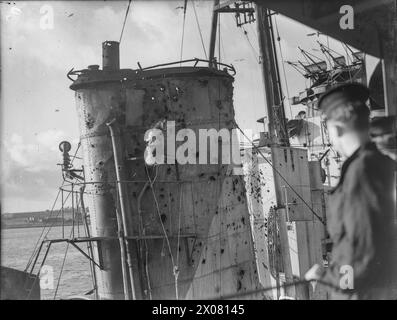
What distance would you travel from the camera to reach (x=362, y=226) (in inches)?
148

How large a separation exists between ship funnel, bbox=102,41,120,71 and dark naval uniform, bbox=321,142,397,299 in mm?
5162

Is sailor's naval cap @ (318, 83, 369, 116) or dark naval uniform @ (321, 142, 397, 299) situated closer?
dark naval uniform @ (321, 142, 397, 299)

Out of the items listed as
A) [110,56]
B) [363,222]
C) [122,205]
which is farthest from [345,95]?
[110,56]

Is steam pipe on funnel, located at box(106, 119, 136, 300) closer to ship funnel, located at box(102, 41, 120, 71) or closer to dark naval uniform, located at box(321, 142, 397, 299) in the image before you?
ship funnel, located at box(102, 41, 120, 71)

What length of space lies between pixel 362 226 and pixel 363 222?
4 cm

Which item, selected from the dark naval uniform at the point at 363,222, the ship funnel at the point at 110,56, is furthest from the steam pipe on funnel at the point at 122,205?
the dark naval uniform at the point at 363,222

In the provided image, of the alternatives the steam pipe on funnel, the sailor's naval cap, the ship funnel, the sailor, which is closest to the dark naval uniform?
the sailor

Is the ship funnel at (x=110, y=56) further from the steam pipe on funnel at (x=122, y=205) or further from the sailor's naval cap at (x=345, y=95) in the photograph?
the sailor's naval cap at (x=345, y=95)

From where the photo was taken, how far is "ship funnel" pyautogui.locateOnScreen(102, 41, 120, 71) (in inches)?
301

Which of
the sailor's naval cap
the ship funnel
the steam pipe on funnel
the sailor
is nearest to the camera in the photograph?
the sailor

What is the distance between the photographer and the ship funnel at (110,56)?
7.65m

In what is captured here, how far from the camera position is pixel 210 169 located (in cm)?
775

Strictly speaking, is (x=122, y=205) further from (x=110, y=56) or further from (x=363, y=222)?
(x=363, y=222)
